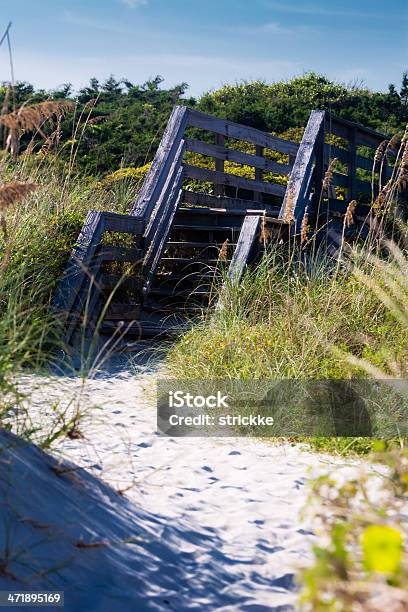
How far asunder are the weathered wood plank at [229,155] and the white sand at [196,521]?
5.10 m

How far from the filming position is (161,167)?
874 cm

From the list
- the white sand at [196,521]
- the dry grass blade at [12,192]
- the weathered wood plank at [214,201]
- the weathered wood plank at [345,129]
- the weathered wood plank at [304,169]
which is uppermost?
the weathered wood plank at [345,129]

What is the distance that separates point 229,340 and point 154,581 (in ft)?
9.54

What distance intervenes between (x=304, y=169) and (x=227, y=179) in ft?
6.60

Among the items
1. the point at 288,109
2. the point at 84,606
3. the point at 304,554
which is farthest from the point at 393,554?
Answer: the point at 288,109

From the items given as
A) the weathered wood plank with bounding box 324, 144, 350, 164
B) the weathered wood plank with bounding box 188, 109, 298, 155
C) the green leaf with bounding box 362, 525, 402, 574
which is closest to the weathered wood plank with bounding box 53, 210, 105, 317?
the weathered wood plank with bounding box 188, 109, 298, 155

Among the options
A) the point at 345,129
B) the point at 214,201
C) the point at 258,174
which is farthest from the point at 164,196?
Answer: the point at 258,174

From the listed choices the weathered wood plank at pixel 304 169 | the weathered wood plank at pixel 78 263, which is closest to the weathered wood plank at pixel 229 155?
the weathered wood plank at pixel 304 169

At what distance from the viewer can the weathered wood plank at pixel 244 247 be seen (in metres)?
6.88

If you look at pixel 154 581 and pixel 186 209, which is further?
pixel 186 209

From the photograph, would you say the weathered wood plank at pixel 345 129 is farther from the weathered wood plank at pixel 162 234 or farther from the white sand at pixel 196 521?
the white sand at pixel 196 521

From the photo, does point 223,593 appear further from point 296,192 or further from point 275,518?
point 296,192

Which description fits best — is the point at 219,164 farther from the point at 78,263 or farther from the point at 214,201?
the point at 78,263

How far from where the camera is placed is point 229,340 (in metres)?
5.84
